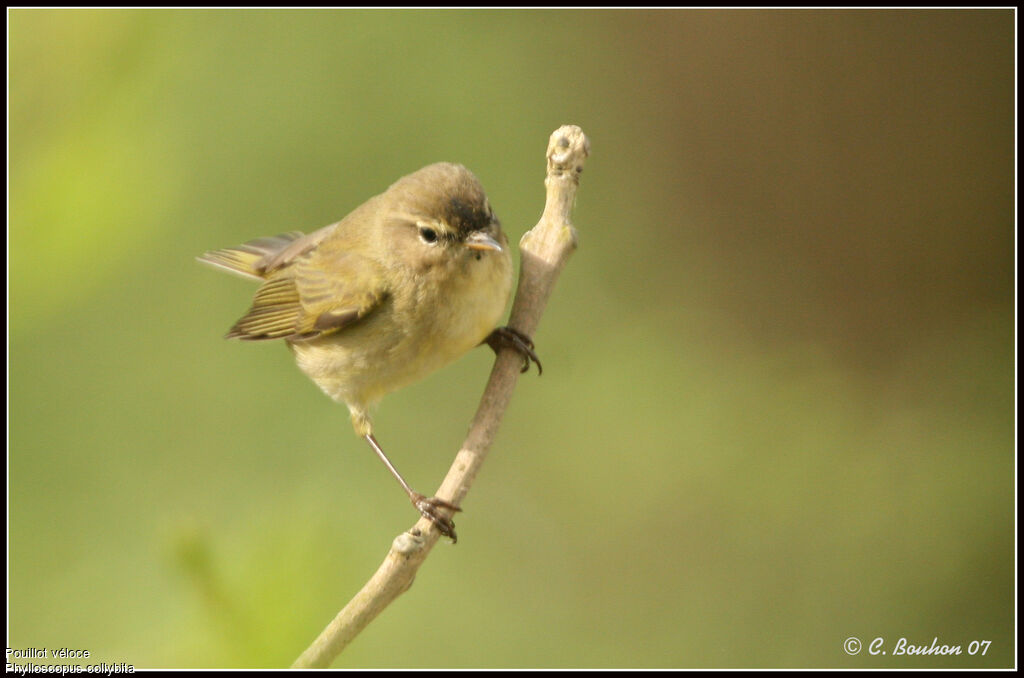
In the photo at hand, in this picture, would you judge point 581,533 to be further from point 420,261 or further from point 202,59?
point 202,59

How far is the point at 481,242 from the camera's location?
3441 mm

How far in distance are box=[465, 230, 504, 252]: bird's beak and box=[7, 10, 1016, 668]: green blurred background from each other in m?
1.20

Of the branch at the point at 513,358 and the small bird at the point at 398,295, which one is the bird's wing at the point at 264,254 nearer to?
the small bird at the point at 398,295

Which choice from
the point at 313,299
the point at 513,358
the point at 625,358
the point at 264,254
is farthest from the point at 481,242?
the point at 625,358

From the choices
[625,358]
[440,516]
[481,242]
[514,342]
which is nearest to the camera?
[440,516]

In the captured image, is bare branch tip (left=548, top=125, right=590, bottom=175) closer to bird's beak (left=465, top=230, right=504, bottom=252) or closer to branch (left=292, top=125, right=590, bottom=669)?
branch (left=292, top=125, right=590, bottom=669)

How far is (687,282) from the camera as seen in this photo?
6301mm

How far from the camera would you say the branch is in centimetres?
246

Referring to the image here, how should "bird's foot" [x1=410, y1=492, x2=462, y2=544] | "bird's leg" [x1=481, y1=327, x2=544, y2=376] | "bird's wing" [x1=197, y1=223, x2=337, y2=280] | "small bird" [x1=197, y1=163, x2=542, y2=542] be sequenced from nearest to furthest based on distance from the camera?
1. "bird's foot" [x1=410, y1=492, x2=462, y2=544]
2. "bird's leg" [x1=481, y1=327, x2=544, y2=376]
3. "small bird" [x1=197, y1=163, x2=542, y2=542]
4. "bird's wing" [x1=197, y1=223, x2=337, y2=280]

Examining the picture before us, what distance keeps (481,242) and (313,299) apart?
969 millimetres

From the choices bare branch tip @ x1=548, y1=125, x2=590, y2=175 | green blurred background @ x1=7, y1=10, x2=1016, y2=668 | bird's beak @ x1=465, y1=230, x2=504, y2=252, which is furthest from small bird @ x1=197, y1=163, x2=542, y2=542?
green blurred background @ x1=7, y1=10, x2=1016, y2=668

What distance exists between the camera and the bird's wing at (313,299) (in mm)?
3822

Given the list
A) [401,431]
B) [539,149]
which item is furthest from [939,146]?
[401,431]

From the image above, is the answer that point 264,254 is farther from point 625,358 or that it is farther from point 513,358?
point 625,358
